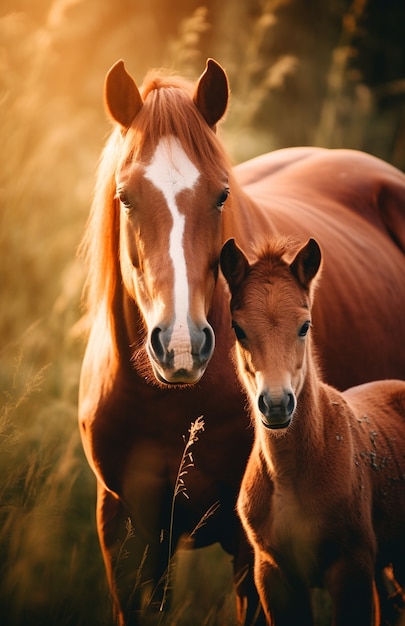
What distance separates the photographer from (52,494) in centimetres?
339

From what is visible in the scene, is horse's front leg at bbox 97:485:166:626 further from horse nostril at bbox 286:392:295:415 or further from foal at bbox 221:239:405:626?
horse nostril at bbox 286:392:295:415

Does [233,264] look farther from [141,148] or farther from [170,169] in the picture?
[141,148]

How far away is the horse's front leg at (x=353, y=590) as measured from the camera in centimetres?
268

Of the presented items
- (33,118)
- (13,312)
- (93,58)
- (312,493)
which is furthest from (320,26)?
(312,493)

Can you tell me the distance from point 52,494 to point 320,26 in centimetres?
643

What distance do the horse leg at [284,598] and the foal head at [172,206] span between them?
0.76m

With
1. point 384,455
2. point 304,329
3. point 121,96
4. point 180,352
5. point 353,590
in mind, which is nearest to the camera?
point 180,352

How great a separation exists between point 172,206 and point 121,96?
0.50 meters

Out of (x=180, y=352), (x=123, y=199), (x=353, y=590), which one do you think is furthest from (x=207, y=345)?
(x=353, y=590)

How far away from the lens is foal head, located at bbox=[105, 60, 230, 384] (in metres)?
2.56

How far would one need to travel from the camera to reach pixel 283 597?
9.43 feet

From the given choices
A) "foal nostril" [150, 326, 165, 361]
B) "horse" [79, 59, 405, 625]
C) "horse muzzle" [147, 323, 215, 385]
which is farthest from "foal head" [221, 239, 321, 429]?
"foal nostril" [150, 326, 165, 361]

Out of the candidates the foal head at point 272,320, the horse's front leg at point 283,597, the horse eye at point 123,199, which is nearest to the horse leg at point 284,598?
the horse's front leg at point 283,597

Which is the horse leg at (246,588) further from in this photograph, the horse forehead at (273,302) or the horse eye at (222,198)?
the horse eye at (222,198)
